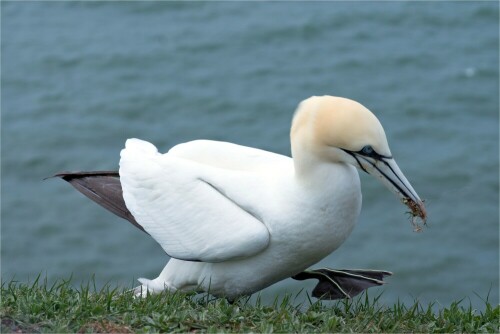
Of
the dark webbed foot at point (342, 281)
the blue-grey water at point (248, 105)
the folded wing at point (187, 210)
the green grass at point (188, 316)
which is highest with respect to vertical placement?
the blue-grey water at point (248, 105)

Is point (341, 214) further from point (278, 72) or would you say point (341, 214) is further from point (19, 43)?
point (19, 43)

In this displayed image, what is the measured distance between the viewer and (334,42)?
16.5 meters

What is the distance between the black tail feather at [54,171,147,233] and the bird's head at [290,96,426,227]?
127 centimetres

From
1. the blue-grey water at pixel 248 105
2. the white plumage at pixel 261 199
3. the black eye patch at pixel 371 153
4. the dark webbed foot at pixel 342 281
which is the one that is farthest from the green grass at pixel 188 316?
the blue-grey water at pixel 248 105

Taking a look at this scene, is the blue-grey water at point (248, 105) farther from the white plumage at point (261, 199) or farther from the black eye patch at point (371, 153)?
the black eye patch at point (371, 153)

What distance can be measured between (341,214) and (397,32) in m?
10.9

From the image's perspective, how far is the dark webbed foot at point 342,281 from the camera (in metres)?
6.48

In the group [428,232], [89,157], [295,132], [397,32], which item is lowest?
[295,132]

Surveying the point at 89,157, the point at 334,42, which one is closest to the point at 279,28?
the point at 334,42

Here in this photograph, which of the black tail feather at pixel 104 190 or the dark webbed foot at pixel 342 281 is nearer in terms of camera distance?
the dark webbed foot at pixel 342 281

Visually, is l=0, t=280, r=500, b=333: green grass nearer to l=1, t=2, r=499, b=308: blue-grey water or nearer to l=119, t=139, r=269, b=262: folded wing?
l=119, t=139, r=269, b=262: folded wing

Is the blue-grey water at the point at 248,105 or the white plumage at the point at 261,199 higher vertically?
the blue-grey water at the point at 248,105

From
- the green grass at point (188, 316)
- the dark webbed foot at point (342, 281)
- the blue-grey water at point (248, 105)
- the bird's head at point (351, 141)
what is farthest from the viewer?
the blue-grey water at point (248, 105)

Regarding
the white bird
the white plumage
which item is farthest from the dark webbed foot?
the white plumage
